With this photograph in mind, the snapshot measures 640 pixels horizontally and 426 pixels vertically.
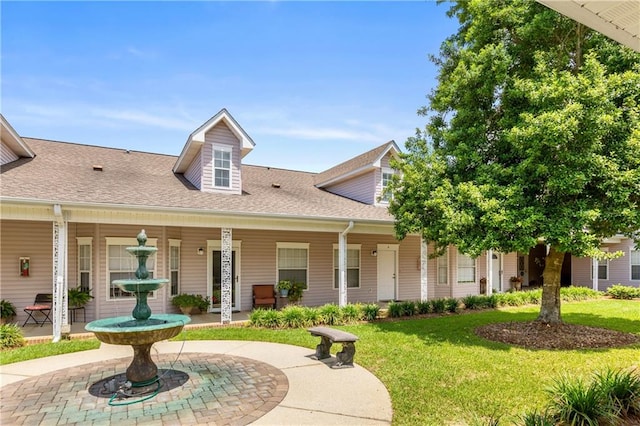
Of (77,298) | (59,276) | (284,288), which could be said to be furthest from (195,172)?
(59,276)

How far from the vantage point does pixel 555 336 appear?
9461 mm

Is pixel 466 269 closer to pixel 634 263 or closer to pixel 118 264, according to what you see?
pixel 634 263

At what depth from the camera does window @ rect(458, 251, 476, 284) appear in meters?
18.0

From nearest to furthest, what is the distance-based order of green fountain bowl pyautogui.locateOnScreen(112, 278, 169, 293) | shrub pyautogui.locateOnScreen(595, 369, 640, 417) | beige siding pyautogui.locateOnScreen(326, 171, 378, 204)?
shrub pyautogui.locateOnScreen(595, 369, 640, 417) < green fountain bowl pyautogui.locateOnScreen(112, 278, 169, 293) < beige siding pyautogui.locateOnScreen(326, 171, 378, 204)

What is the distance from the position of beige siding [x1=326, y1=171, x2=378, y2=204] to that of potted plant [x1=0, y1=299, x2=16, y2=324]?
39.7 ft

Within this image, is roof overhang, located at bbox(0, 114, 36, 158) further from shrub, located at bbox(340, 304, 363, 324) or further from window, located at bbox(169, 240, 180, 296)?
shrub, located at bbox(340, 304, 363, 324)

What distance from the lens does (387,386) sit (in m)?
6.04

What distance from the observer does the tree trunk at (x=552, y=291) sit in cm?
1018

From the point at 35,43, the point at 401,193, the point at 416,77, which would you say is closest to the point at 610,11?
the point at 401,193

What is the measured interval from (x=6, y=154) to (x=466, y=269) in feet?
60.8

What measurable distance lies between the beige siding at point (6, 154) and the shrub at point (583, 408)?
14772 mm

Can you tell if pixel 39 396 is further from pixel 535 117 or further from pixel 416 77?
pixel 416 77

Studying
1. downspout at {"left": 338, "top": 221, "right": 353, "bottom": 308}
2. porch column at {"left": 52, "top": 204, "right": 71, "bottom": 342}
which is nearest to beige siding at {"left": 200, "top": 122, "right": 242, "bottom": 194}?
downspout at {"left": 338, "top": 221, "right": 353, "bottom": 308}

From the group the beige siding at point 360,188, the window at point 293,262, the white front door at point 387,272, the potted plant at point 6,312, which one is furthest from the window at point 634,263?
the potted plant at point 6,312
